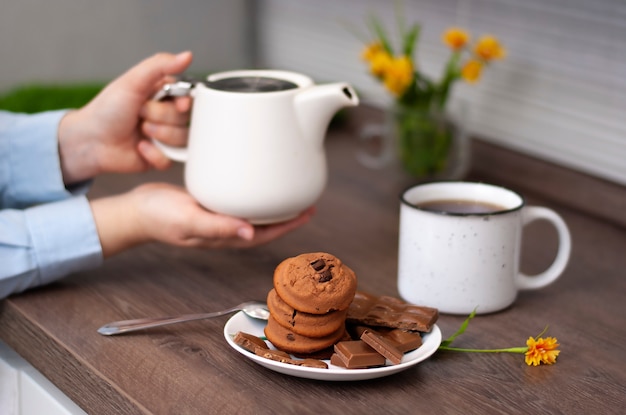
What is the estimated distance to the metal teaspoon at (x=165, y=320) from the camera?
88 centimetres

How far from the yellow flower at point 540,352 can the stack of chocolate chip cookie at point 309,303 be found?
0.63 ft

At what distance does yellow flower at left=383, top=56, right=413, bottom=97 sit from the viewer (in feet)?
4.40

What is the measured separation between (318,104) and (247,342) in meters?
0.31

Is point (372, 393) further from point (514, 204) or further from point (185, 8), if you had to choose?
point (185, 8)

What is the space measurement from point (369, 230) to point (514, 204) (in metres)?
0.30

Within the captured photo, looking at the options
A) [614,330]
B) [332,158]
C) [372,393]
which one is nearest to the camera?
[372,393]

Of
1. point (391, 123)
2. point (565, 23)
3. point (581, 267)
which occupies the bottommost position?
point (581, 267)

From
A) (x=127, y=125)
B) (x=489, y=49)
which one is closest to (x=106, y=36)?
(x=127, y=125)

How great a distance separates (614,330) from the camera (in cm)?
91

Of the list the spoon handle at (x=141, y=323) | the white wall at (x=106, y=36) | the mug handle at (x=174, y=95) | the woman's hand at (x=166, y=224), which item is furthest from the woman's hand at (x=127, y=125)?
the white wall at (x=106, y=36)

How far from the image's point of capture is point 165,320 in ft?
2.90

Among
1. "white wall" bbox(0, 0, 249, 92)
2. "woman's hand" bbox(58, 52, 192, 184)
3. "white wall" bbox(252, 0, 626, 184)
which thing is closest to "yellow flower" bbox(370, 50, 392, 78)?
"white wall" bbox(252, 0, 626, 184)

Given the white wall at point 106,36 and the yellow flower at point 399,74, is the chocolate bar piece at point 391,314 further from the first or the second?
the white wall at point 106,36

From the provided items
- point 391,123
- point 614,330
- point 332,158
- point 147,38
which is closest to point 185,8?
point 147,38
